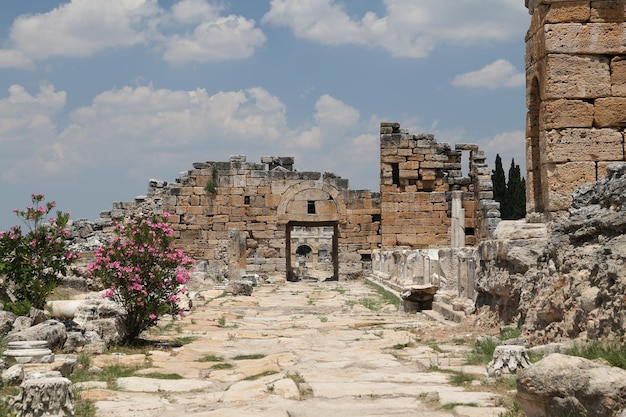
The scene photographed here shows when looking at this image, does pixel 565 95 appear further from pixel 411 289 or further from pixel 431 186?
pixel 431 186

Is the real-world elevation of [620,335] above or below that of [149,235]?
below

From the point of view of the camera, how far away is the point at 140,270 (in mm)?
8523

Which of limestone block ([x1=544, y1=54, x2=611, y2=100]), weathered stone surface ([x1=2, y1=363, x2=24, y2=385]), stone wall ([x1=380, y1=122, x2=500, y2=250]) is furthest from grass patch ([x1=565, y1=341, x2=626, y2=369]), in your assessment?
stone wall ([x1=380, y1=122, x2=500, y2=250])

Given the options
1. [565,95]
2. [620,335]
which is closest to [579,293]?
[620,335]

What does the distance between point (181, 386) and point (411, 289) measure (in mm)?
6880

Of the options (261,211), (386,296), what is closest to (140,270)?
(386,296)

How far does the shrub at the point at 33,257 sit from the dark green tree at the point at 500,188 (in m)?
32.3

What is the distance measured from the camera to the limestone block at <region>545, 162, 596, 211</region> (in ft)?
31.0

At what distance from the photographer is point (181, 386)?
614 centimetres

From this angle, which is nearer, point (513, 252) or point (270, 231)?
point (513, 252)

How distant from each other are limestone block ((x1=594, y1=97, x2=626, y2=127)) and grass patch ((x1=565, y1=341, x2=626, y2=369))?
197 inches

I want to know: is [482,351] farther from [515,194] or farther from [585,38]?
[515,194]

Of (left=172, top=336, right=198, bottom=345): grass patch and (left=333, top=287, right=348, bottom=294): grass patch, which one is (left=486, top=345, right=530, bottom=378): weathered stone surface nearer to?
(left=172, top=336, right=198, bottom=345): grass patch

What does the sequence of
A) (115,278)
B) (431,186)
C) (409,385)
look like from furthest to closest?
(431,186), (115,278), (409,385)
